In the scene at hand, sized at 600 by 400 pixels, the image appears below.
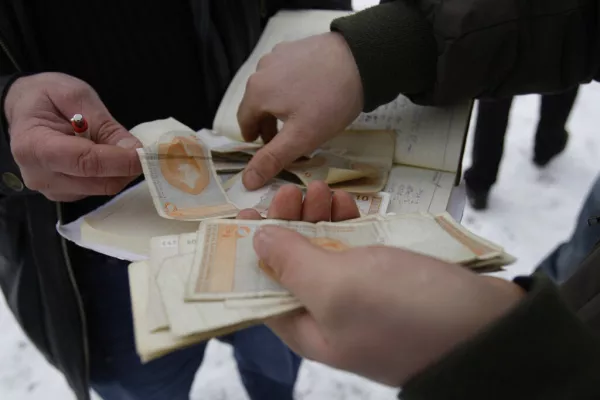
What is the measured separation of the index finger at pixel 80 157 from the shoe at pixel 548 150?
1597 mm

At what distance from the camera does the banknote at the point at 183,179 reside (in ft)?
2.16

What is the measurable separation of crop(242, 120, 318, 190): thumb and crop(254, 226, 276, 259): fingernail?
210 mm

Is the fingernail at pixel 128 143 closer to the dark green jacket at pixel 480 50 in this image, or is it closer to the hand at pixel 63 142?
the hand at pixel 63 142

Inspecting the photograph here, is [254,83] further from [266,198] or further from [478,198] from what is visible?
[478,198]

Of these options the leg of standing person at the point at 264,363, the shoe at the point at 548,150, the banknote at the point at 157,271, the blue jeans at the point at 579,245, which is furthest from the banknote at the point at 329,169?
the shoe at the point at 548,150

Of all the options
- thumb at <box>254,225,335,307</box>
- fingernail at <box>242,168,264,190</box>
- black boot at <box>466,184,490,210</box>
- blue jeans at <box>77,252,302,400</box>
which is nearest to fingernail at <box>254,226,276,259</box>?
thumb at <box>254,225,335,307</box>

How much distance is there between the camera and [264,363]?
1121mm

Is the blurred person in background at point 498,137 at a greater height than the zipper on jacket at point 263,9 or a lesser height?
lesser

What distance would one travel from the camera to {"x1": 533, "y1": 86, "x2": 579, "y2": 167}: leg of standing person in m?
1.63

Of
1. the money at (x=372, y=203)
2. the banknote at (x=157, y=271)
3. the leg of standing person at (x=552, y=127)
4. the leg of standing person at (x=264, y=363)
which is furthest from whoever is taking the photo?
the leg of standing person at (x=552, y=127)

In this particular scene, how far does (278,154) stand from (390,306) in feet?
1.14

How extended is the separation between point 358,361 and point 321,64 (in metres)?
0.44

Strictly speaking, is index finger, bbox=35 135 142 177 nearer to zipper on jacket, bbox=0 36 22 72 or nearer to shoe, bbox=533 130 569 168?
zipper on jacket, bbox=0 36 22 72

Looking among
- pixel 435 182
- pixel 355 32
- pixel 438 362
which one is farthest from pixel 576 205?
pixel 438 362
